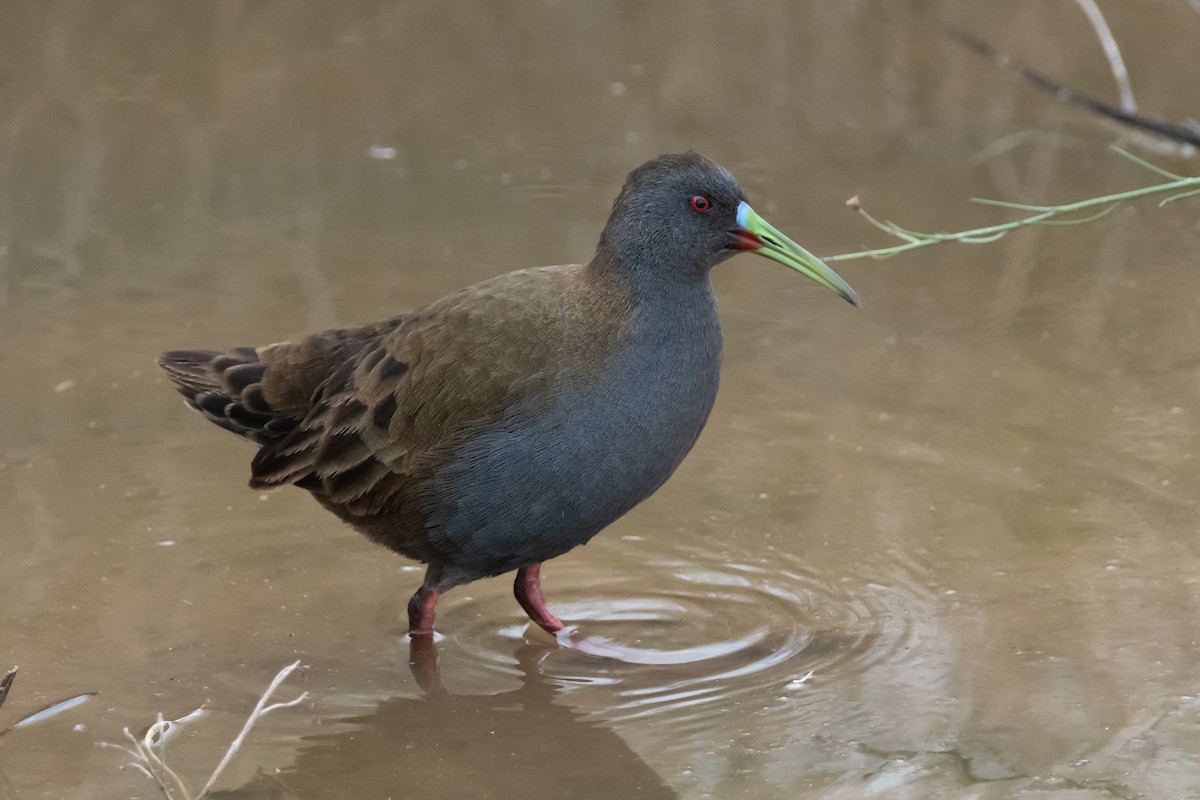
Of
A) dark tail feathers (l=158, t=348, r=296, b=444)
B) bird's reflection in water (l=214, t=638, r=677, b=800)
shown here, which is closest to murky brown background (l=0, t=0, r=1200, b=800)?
bird's reflection in water (l=214, t=638, r=677, b=800)

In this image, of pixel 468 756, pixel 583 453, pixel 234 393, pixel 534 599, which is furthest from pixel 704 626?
pixel 234 393

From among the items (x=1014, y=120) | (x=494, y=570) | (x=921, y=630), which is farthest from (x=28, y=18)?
(x=921, y=630)

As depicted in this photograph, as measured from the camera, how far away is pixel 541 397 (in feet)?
13.5

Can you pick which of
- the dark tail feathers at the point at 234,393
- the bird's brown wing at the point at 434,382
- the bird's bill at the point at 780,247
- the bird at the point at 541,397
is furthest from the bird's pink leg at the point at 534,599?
the bird's bill at the point at 780,247

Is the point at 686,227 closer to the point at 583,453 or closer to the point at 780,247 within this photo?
the point at 780,247

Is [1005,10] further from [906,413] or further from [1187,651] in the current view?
[1187,651]

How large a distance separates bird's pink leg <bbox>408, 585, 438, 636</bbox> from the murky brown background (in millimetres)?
104

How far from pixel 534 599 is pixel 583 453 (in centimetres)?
66

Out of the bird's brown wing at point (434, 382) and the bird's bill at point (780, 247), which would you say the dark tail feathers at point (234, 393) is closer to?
the bird's brown wing at point (434, 382)

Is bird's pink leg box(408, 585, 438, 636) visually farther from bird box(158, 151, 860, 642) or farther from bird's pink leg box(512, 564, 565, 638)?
bird's pink leg box(512, 564, 565, 638)

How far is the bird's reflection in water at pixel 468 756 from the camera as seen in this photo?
149 inches

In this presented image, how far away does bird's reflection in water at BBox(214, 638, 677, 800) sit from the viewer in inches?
149

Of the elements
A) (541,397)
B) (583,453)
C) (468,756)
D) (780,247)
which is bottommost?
(468,756)

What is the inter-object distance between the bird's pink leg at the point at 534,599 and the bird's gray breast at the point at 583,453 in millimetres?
283
